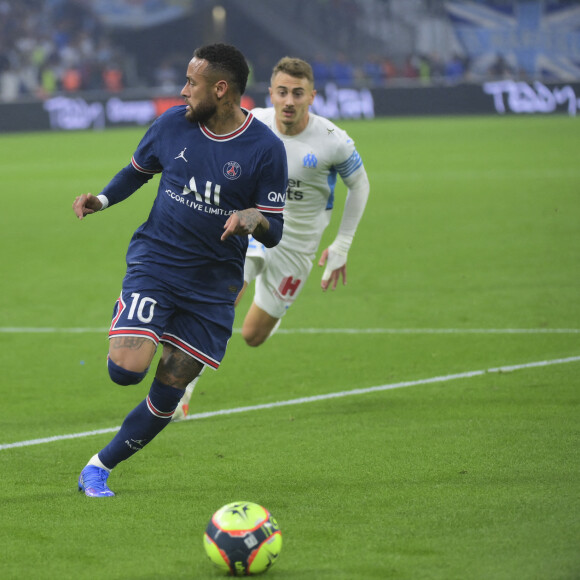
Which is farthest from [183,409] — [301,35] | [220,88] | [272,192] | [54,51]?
[301,35]

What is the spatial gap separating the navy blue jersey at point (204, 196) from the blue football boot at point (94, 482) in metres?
1.07

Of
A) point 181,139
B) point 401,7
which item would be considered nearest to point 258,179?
point 181,139

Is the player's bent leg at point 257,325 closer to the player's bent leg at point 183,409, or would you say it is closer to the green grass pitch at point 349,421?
the green grass pitch at point 349,421

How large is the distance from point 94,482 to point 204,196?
1.60 metres

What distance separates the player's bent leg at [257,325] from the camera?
8234mm

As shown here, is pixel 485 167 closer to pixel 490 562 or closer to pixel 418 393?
pixel 418 393

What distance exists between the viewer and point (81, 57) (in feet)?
143

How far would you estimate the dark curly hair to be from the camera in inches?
217

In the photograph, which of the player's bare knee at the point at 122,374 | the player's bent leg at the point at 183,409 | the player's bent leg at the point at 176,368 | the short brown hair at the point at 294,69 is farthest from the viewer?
the short brown hair at the point at 294,69

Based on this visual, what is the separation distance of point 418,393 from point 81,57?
38.4 meters

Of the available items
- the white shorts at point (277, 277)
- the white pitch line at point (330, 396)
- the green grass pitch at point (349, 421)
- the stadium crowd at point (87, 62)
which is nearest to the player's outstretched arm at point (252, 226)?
the green grass pitch at point (349, 421)

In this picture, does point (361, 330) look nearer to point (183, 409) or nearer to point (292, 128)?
point (292, 128)

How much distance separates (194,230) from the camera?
5602mm

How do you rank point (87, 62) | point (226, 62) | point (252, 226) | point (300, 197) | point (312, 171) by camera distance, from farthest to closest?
point (87, 62) → point (300, 197) → point (312, 171) → point (226, 62) → point (252, 226)
